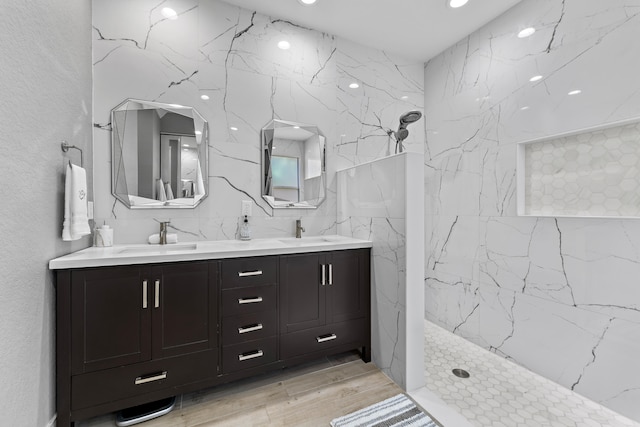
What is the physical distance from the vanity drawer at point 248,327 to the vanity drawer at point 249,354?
1.4 inches

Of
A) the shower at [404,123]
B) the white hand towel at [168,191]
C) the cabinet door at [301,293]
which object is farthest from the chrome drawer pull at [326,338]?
the shower at [404,123]

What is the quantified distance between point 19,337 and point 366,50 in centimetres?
327

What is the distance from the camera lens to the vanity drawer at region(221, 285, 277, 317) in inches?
65.5

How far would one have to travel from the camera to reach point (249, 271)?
5.66 feet

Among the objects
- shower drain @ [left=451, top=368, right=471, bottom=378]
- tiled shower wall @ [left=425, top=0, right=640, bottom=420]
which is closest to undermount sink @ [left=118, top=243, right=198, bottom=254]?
shower drain @ [left=451, top=368, right=471, bottom=378]

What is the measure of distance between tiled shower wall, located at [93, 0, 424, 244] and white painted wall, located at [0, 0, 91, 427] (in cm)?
38

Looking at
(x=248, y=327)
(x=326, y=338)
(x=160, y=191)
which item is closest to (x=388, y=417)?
(x=326, y=338)

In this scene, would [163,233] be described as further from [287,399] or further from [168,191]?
[287,399]

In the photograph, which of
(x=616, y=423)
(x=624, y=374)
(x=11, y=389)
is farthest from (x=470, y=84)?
(x=11, y=389)

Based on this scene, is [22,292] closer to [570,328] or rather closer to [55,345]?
[55,345]

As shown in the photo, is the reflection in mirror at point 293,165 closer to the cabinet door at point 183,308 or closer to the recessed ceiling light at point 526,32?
the cabinet door at point 183,308

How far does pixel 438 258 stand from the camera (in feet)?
9.36

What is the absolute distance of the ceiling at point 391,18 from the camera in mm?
2201

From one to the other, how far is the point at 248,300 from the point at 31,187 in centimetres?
120
